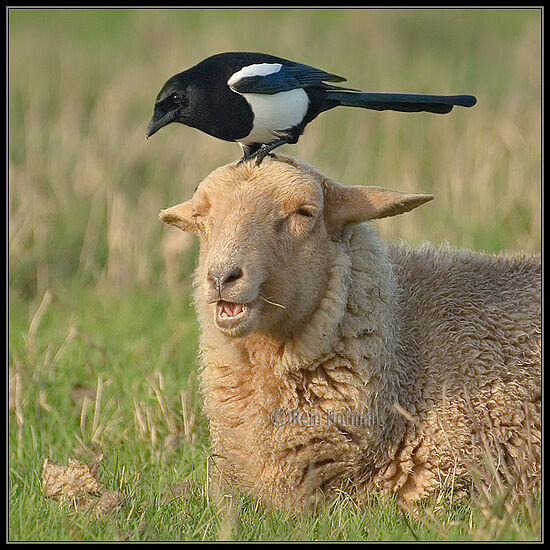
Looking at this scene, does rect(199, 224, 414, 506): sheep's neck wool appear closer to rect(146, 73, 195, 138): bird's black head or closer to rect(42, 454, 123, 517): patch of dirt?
rect(42, 454, 123, 517): patch of dirt

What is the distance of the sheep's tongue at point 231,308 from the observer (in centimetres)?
422

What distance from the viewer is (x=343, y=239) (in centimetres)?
473

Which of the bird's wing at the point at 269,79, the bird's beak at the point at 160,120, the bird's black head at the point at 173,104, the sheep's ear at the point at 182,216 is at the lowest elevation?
the sheep's ear at the point at 182,216

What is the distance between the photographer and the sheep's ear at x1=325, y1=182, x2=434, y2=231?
4.61 metres

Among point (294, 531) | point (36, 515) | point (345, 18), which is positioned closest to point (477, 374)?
point (294, 531)

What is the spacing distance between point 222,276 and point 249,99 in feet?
2.97

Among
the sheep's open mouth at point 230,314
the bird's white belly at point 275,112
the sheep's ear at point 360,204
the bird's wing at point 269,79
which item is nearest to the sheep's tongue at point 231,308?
the sheep's open mouth at point 230,314

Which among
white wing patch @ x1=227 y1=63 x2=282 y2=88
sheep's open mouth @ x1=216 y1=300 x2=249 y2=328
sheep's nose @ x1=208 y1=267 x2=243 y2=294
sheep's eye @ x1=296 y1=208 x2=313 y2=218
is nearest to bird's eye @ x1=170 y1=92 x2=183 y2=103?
white wing patch @ x1=227 y1=63 x2=282 y2=88

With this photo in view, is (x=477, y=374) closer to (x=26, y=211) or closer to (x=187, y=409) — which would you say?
(x=187, y=409)

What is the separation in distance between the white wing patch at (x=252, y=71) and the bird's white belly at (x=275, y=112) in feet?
0.28

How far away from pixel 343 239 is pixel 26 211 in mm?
4782

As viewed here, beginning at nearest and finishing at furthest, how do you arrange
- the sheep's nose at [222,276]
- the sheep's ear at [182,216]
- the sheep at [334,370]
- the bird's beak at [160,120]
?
the sheep's nose at [222,276], the sheep at [334,370], the bird's beak at [160,120], the sheep's ear at [182,216]

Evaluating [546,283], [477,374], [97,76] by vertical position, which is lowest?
[477,374]

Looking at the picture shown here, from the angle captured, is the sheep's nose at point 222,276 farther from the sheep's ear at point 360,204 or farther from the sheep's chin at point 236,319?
the sheep's ear at point 360,204
